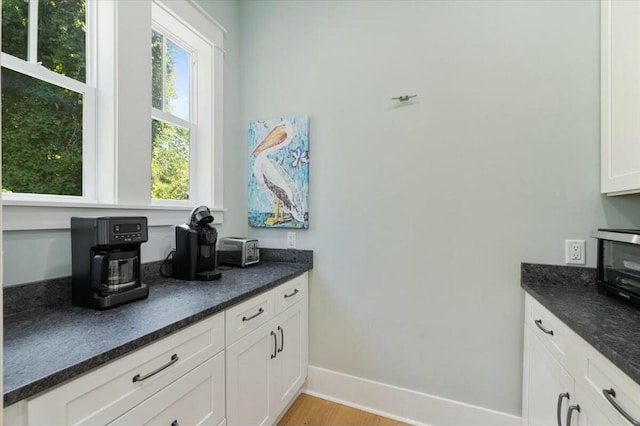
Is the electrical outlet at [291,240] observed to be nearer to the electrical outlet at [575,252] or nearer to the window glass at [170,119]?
the window glass at [170,119]

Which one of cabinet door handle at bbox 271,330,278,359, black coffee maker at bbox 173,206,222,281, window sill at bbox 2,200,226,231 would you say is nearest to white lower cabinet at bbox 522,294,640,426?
cabinet door handle at bbox 271,330,278,359

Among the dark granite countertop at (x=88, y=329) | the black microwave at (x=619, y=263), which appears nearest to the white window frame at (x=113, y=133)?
the dark granite countertop at (x=88, y=329)

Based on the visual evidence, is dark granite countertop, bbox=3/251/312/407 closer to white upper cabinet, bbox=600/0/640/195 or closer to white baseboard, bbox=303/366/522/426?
white baseboard, bbox=303/366/522/426

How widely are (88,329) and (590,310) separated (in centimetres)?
183

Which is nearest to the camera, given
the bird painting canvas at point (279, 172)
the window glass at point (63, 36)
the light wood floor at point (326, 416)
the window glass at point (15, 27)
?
the window glass at point (15, 27)

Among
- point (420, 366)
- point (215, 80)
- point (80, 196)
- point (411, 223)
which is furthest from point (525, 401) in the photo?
point (215, 80)

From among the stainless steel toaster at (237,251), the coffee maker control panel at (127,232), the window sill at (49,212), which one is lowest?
the stainless steel toaster at (237,251)

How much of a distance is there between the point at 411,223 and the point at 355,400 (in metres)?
1.23

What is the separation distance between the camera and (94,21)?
1.45 meters

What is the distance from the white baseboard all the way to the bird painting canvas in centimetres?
108

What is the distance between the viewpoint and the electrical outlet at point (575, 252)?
153 centimetres

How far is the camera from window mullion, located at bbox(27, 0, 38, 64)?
1.25 m

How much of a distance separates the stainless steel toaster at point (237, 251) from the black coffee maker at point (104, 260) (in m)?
0.73

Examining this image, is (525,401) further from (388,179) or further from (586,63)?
A: (586,63)
